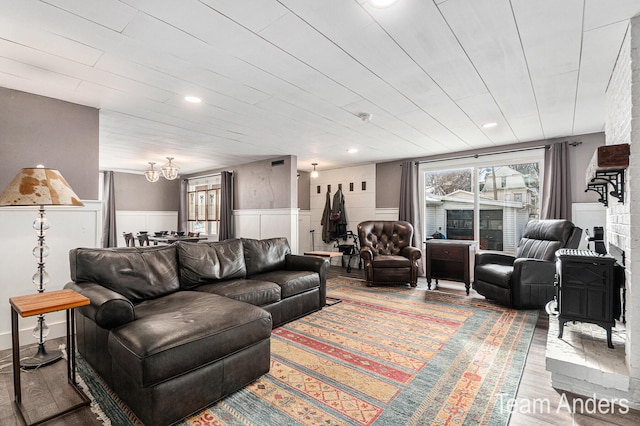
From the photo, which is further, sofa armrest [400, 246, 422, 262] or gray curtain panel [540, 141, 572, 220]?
sofa armrest [400, 246, 422, 262]

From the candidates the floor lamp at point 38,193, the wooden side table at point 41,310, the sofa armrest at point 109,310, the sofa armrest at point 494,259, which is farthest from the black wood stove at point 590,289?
the floor lamp at point 38,193

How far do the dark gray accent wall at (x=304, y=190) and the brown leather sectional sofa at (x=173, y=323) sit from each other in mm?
4440

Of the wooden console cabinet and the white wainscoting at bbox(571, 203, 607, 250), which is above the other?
the white wainscoting at bbox(571, 203, 607, 250)

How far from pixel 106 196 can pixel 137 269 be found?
6.45m

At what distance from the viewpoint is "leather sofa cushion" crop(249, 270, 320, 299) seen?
129 inches

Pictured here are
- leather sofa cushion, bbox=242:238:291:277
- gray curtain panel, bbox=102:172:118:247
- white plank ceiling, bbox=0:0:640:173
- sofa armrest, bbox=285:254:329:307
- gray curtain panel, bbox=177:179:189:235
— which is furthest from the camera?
gray curtain panel, bbox=177:179:189:235

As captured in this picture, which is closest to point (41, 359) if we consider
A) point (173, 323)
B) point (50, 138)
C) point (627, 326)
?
point (173, 323)

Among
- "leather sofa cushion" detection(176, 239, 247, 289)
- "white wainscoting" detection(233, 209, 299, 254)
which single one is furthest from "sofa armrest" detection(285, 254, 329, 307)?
"white wainscoting" detection(233, 209, 299, 254)

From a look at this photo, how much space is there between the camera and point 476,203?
221 inches

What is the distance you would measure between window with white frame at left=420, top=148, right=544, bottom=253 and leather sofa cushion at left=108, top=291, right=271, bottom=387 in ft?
15.6

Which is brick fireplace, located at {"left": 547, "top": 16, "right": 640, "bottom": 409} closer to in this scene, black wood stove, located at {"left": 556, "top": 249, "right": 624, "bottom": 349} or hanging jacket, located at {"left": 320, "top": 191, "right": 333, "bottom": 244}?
black wood stove, located at {"left": 556, "top": 249, "right": 624, "bottom": 349}

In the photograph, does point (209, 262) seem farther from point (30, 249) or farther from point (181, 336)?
point (30, 249)

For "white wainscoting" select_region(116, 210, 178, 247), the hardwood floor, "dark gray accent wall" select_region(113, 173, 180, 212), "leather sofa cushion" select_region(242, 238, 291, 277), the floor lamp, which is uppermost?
"dark gray accent wall" select_region(113, 173, 180, 212)

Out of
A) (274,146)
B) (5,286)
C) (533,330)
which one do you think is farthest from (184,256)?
(533,330)
